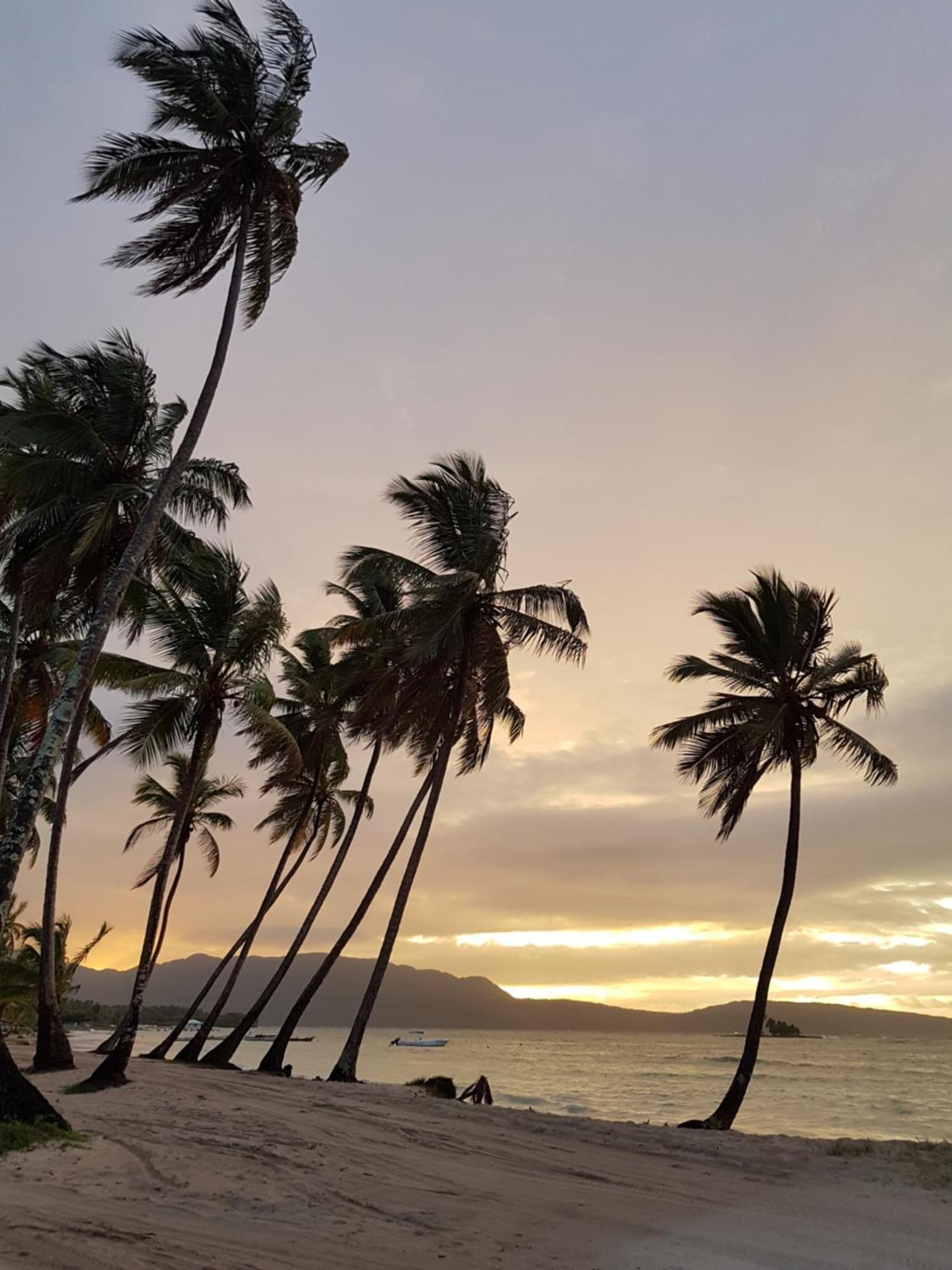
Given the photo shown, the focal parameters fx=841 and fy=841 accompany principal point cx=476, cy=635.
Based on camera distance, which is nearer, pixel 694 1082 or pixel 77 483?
pixel 77 483

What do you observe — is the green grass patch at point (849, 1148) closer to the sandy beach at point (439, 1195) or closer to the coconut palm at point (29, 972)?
the sandy beach at point (439, 1195)

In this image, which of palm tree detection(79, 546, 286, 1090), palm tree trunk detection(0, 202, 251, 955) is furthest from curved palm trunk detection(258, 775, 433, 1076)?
palm tree trunk detection(0, 202, 251, 955)

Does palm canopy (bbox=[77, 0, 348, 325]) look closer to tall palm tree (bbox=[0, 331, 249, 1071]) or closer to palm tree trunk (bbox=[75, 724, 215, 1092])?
tall palm tree (bbox=[0, 331, 249, 1071])

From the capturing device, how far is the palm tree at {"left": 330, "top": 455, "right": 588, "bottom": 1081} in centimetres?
1884

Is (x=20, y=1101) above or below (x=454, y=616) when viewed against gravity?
below

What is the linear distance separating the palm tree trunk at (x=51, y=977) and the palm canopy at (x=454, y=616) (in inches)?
268

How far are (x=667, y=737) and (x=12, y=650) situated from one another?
14.1 metres

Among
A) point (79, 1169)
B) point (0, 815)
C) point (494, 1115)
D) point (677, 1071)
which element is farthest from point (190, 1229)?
point (677, 1071)

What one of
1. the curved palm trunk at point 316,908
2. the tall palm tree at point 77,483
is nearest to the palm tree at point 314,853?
the curved palm trunk at point 316,908

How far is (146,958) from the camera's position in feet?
55.0

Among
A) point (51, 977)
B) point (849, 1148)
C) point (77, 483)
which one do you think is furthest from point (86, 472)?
point (849, 1148)

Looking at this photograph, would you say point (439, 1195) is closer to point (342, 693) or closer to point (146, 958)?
point (146, 958)

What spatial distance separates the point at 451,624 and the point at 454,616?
0.21 meters

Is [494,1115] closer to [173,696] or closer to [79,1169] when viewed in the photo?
[79,1169]
